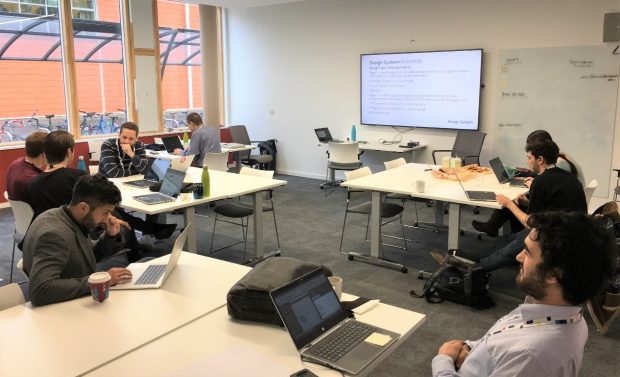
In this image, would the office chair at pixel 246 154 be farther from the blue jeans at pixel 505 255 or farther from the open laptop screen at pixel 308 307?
the open laptop screen at pixel 308 307

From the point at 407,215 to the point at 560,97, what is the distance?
2.36 meters

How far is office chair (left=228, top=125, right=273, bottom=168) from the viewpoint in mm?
8289

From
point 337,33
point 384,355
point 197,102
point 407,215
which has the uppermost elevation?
point 337,33

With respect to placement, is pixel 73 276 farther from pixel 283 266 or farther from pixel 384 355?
pixel 384 355

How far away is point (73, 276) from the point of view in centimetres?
236

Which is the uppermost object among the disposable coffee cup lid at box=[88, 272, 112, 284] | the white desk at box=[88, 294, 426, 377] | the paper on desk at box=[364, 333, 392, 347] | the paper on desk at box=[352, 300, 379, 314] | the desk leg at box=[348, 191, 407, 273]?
the disposable coffee cup lid at box=[88, 272, 112, 284]

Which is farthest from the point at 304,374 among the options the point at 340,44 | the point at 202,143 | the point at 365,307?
the point at 340,44

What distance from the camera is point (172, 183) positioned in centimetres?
422

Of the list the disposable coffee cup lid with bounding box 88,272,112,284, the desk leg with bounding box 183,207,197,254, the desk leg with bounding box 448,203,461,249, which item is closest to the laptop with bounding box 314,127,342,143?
the desk leg with bounding box 448,203,461,249

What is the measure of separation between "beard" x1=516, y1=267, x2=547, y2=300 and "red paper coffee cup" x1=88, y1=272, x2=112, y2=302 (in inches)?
64.4

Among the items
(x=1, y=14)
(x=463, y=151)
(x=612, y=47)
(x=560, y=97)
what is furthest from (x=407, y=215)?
(x=1, y=14)

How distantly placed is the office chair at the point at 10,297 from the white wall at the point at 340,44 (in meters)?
6.10

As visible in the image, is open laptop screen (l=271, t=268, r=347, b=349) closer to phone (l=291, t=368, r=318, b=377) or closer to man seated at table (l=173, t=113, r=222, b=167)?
phone (l=291, t=368, r=318, b=377)

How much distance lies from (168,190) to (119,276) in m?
1.91
